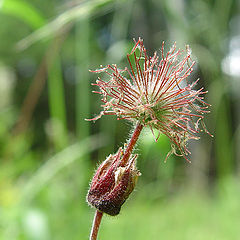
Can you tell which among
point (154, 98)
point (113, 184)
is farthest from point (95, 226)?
point (154, 98)

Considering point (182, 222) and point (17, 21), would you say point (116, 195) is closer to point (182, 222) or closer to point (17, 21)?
point (182, 222)

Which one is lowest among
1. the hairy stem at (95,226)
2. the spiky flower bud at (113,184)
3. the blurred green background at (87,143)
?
the hairy stem at (95,226)

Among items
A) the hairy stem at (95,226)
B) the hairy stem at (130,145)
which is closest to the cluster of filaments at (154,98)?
the hairy stem at (130,145)

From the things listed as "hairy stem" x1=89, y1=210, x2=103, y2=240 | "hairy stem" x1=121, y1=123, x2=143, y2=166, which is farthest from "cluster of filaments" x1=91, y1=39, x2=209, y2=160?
"hairy stem" x1=89, y1=210, x2=103, y2=240

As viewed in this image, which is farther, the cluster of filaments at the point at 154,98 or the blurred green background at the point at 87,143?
the blurred green background at the point at 87,143

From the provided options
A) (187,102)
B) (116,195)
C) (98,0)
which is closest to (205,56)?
(98,0)

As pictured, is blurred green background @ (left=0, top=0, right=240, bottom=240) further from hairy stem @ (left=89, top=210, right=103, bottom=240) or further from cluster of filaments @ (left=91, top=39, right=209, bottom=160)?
hairy stem @ (left=89, top=210, right=103, bottom=240)

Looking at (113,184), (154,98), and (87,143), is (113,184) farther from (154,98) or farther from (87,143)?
(87,143)

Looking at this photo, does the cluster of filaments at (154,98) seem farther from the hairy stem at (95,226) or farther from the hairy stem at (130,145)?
the hairy stem at (95,226)
